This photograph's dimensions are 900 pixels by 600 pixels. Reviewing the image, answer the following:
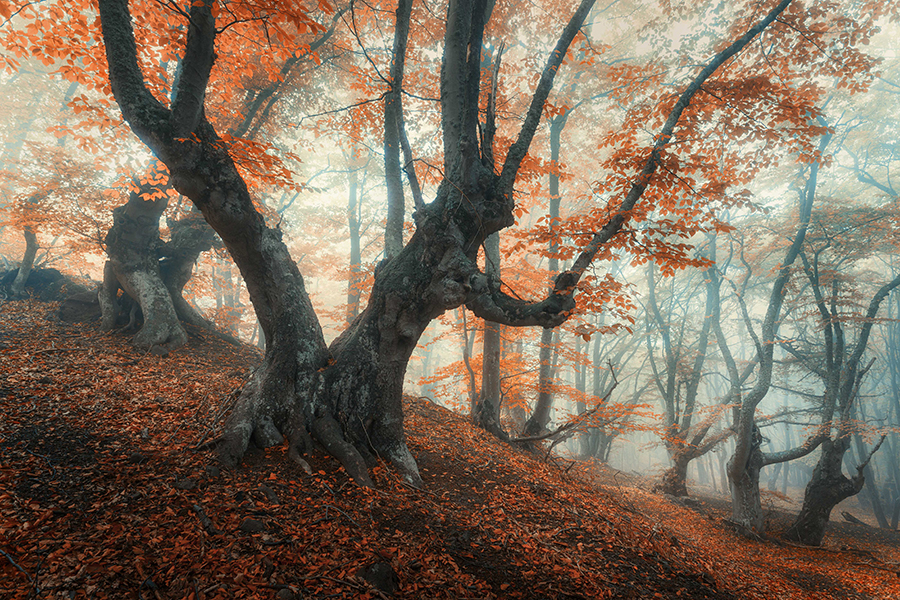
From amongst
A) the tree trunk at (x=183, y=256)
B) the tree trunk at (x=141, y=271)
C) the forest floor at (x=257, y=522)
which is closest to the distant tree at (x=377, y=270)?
Result: the forest floor at (x=257, y=522)

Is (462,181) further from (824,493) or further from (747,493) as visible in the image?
(824,493)

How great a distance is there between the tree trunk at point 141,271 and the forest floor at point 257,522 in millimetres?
1454

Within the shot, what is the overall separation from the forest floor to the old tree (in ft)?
1.35

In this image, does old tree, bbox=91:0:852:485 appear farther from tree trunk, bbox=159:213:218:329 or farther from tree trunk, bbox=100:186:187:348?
tree trunk, bbox=159:213:218:329

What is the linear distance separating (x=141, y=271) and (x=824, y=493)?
15063 millimetres

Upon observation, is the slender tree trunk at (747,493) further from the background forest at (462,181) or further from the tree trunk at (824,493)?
the tree trunk at (824,493)

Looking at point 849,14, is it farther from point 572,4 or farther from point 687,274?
point 687,274

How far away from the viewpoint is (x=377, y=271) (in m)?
4.24

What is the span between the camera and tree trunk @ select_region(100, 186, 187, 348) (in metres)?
6.39

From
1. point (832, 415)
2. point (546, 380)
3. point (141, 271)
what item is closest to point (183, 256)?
point (141, 271)

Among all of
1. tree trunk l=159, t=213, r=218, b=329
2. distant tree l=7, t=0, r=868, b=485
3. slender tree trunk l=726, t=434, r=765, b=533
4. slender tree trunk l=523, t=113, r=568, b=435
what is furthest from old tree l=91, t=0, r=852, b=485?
slender tree trunk l=726, t=434, r=765, b=533

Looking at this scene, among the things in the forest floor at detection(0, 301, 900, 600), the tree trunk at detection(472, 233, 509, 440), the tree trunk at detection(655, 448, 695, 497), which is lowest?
the tree trunk at detection(655, 448, 695, 497)

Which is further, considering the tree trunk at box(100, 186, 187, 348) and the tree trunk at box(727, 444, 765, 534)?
the tree trunk at box(727, 444, 765, 534)

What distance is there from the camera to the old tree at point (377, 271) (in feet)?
11.0
